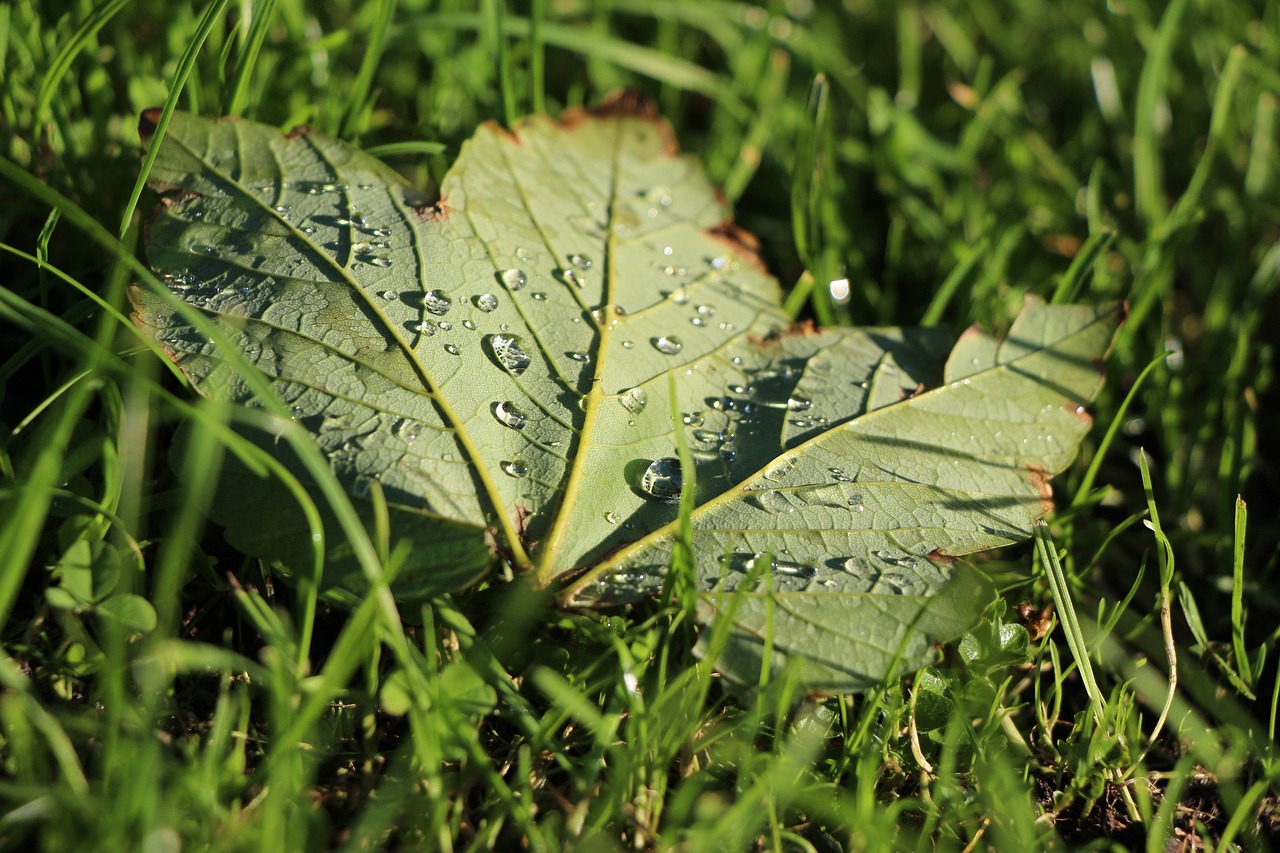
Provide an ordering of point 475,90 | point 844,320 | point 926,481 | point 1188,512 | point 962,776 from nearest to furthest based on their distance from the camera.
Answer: point 962,776 → point 926,481 → point 1188,512 → point 844,320 → point 475,90

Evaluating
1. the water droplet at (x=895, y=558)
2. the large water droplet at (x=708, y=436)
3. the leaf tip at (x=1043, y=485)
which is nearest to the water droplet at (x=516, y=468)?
the large water droplet at (x=708, y=436)

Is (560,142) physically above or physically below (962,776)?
above

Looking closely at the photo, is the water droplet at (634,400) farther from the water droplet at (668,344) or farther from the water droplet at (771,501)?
the water droplet at (771,501)

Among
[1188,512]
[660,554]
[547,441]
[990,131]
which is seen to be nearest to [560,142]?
[547,441]

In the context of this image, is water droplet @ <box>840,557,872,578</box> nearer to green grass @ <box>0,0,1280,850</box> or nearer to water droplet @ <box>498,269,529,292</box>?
green grass @ <box>0,0,1280,850</box>

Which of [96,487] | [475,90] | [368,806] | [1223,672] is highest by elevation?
[475,90]

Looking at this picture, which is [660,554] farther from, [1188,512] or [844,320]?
[1188,512]

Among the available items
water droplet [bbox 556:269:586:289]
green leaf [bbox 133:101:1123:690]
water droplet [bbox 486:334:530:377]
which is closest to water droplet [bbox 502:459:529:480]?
green leaf [bbox 133:101:1123:690]

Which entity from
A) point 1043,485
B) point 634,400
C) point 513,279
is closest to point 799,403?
point 634,400
